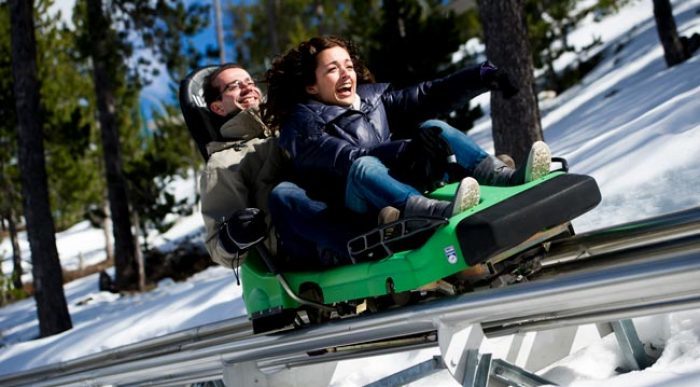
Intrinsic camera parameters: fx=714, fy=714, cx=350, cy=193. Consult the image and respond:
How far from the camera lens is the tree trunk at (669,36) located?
11.7 meters

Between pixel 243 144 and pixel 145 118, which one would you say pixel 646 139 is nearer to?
pixel 243 144

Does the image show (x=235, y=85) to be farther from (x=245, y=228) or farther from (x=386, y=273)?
(x=386, y=273)

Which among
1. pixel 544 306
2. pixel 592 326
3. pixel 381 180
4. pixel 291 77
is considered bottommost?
pixel 592 326

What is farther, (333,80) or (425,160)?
(333,80)

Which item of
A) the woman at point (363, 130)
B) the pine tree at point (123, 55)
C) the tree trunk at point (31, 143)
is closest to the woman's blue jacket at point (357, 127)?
the woman at point (363, 130)

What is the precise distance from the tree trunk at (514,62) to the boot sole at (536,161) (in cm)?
305

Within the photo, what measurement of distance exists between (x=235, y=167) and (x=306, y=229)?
0.57 metres

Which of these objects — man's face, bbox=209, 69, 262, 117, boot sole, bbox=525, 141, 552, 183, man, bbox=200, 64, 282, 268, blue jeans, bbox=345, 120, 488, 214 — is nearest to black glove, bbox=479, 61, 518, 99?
blue jeans, bbox=345, 120, 488, 214

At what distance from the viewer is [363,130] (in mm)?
2859

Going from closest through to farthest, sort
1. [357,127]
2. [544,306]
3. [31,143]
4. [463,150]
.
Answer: [544,306]
[463,150]
[357,127]
[31,143]

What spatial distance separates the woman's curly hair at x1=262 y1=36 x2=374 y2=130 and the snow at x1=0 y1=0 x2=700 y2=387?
131 cm

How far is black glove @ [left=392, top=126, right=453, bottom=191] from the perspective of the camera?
2.63m

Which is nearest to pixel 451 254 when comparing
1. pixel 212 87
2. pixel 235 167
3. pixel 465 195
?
pixel 465 195

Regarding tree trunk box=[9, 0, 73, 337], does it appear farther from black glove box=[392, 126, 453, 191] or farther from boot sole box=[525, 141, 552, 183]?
boot sole box=[525, 141, 552, 183]
